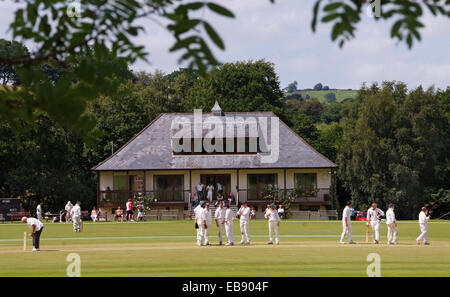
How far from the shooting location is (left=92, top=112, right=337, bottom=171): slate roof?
67688 millimetres

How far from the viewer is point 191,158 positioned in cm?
6894

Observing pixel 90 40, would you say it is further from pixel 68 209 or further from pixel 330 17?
pixel 68 209

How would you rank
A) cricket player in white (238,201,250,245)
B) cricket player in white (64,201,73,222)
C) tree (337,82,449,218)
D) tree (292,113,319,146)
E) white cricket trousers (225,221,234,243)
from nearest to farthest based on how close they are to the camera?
cricket player in white (238,201,250,245) < white cricket trousers (225,221,234,243) < cricket player in white (64,201,73,222) < tree (337,82,449,218) < tree (292,113,319,146)

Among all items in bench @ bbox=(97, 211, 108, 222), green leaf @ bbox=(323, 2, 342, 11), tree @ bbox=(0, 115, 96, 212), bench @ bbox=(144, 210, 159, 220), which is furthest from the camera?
tree @ bbox=(0, 115, 96, 212)

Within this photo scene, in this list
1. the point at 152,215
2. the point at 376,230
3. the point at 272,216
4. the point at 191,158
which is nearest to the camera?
the point at 272,216

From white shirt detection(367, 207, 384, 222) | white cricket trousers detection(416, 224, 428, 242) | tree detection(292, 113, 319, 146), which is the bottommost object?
white cricket trousers detection(416, 224, 428, 242)

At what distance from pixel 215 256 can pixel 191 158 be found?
140 ft

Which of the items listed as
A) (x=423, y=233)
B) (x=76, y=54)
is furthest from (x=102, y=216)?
(x=76, y=54)

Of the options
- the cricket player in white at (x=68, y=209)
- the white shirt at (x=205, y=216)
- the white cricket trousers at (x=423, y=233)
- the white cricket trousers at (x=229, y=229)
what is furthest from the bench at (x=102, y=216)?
the white cricket trousers at (x=423, y=233)

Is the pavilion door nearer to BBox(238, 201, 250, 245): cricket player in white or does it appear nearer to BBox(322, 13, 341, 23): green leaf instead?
BBox(238, 201, 250, 245): cricket player in white

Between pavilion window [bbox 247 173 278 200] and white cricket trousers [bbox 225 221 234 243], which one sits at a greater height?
pavilion window [bbox 247 173 278 200]

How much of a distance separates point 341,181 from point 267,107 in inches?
439

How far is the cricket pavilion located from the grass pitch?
2787cm

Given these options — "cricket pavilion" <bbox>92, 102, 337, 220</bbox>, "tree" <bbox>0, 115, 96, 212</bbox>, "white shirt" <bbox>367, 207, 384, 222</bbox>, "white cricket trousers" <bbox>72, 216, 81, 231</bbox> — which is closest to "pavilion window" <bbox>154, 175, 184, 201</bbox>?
"cricket pavilion" <bbox>92, 102, 337, 220</bbox>
